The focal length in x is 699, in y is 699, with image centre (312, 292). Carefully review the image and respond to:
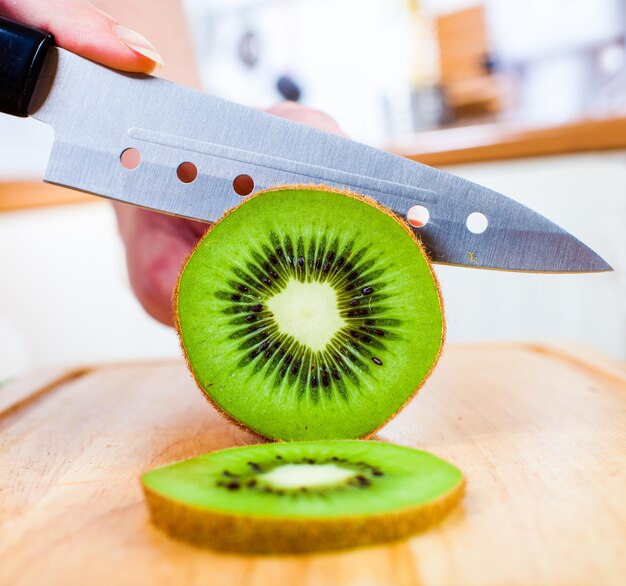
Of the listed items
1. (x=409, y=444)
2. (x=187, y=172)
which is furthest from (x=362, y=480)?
(x=187, y=172)

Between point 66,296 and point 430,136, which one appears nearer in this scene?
point 430,136

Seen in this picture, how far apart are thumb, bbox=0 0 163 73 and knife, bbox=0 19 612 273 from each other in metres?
0.02

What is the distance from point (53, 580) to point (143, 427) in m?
0.55

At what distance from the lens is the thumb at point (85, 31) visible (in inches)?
42.9

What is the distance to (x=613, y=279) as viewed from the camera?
2.43m

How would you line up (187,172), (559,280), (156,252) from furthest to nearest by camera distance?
(559,280) < (156,252) < (187,172)

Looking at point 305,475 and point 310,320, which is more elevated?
point 310,320

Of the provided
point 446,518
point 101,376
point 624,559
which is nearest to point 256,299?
point 446,518

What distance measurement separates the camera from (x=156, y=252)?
1.51 m

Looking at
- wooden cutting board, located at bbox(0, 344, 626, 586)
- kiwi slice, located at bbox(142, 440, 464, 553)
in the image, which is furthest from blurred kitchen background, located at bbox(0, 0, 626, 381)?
kiwi slice, located at bbox(142, 440, 464, 553)

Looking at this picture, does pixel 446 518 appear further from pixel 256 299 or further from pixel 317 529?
pixel 256 299

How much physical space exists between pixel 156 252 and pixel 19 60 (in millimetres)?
529

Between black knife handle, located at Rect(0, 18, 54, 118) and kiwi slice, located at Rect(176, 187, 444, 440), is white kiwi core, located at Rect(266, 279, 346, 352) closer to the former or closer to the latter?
kiwi slice, located at Rect(176, 187, 444, 440)

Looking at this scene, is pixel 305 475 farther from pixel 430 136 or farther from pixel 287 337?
pixel 430 136
